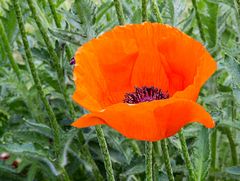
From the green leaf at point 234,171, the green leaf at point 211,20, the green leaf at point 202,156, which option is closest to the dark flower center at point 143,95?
the green leaf at point 202,156

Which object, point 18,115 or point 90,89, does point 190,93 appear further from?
point 18,115

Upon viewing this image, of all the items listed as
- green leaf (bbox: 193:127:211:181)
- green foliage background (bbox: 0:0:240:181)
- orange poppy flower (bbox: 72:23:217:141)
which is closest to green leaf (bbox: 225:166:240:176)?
green foliage background (bbox: 0:0:240:181)

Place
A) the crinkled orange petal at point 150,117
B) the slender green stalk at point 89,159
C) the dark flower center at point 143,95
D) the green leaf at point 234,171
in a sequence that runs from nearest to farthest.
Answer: the crinkled orange petal at point 150,117 < the dark flower center at point 143,95 < the green leaf at point 234,171 < the slender green stalk at point 89,159

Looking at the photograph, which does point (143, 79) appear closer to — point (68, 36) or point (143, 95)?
point (143, 95)

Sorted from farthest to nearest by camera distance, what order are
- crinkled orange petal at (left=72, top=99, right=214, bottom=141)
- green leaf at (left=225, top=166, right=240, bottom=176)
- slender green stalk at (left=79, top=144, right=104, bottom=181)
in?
slender green stalk at (left=79, top=144, right=104, bottom=181) → green leaf at (left=225, top=166, right=240, bottom=176) → crinkled orange petal at (left=72, top=99, right=214, bottom=141)

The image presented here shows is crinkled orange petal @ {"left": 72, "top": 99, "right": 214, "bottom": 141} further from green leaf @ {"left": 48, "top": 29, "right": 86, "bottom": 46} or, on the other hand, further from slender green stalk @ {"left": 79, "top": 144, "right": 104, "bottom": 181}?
slender green stalk @ {"left": 79, "top": 144, "right": 104, "bottom": 181}

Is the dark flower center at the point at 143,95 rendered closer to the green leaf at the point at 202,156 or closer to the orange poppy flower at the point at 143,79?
the orange poppy flower at the point at 143,79

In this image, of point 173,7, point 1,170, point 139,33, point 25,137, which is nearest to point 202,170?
point 139,33
